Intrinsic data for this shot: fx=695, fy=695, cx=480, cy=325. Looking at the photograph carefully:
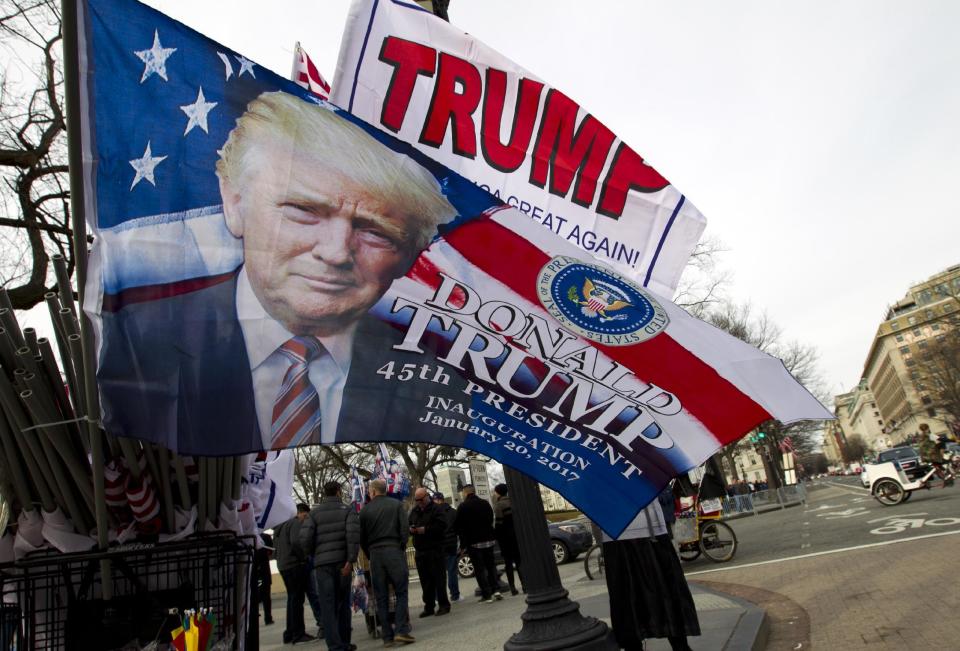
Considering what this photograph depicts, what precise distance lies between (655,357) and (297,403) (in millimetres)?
1751

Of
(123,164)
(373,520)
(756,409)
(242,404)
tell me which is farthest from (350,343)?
(373,520)

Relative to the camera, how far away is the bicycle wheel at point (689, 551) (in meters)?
12.3

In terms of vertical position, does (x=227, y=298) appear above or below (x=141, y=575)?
above

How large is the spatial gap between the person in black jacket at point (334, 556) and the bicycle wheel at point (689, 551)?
672 centimetres

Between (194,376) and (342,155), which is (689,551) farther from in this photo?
(194,376)

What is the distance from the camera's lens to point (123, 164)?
2.53 meters

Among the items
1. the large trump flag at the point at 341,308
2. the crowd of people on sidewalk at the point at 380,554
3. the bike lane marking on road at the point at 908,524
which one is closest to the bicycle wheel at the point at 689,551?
the bike lane marking on road at the point at 908,524

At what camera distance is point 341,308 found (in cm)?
285

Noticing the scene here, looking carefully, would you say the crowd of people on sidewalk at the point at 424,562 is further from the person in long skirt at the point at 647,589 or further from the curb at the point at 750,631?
the curb at the point at 750,631

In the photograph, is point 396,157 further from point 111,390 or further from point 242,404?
point 111,390

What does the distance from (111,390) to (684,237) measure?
508 cm

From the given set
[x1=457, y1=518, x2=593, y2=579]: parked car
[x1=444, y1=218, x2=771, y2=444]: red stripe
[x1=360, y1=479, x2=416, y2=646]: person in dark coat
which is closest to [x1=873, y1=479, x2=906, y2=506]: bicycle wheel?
[x1=457, y1=518, x2=593, y2=579]: parked car

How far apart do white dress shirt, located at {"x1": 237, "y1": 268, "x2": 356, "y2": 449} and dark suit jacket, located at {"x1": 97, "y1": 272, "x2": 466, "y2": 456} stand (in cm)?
3

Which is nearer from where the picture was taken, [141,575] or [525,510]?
[141,575]
